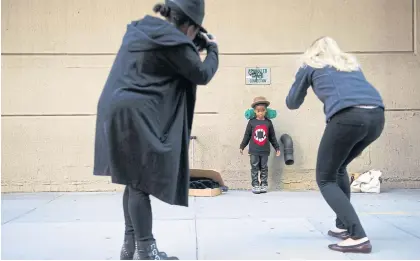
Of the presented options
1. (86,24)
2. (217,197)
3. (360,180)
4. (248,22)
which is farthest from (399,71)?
(86,24)

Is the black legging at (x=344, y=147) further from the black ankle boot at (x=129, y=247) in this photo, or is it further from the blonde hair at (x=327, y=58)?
the black ankle boot at (x=129, y=247)

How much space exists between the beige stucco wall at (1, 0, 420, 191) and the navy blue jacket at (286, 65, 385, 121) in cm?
378

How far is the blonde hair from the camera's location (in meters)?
3.43

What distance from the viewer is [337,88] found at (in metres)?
3.34

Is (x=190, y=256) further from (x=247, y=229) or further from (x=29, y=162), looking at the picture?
(x=29, y=162)

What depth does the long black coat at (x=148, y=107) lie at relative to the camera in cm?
246

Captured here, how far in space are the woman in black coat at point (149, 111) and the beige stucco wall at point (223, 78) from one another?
15.2 feet

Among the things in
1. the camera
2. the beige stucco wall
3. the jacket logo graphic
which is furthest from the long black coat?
the beige stucco wall

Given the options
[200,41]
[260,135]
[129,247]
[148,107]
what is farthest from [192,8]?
[260,135]

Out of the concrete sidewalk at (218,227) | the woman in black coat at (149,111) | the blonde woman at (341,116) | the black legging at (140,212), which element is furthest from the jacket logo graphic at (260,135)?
the black legging at (140,212)

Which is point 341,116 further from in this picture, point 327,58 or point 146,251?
point 146,251

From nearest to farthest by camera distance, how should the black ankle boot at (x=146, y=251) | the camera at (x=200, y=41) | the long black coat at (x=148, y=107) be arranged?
the long black coat at (x=148, y=107), the black ankle boot at (x=146, y=251), the camera at (x=200, y=41)

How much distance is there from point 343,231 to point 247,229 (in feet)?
2.84

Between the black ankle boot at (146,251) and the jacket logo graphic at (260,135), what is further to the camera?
the jacket logo graphic at (260,135)
